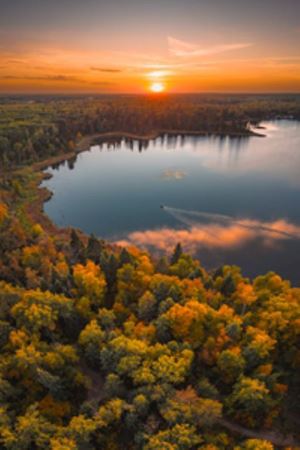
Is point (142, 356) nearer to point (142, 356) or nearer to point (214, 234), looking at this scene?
point (142, 356)

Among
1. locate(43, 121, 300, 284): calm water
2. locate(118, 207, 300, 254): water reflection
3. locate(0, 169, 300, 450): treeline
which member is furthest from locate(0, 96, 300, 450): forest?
locate(43, 121, 300, 284): calm water

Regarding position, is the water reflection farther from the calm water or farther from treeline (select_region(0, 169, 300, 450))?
treeline (select_region(0, 169, 300, 450))

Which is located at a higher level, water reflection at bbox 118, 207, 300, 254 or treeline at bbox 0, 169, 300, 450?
water reflection at bbox 118, 207, 300, 254

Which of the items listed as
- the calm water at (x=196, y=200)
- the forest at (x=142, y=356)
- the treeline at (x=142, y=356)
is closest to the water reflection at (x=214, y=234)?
the calm water at (x=196, y=200)

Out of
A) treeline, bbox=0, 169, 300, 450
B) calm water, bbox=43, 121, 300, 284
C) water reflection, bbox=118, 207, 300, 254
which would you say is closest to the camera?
treeline, bbox=0, 169, 300, 450

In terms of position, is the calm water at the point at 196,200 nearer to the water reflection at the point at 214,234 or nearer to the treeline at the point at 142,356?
the water reflection at the point at 214,234

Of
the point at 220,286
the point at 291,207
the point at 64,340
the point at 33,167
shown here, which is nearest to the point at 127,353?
the point at 64,340

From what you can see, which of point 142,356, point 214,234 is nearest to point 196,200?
point 214,234
